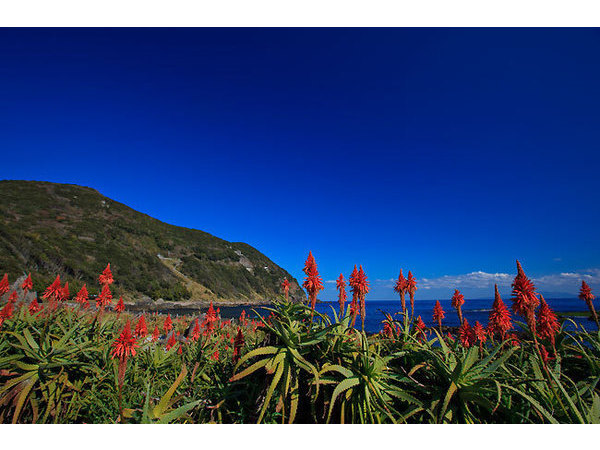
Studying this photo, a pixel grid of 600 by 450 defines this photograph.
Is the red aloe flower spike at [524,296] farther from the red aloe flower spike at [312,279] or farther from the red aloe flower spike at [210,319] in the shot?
the red aloe flower spike at [210,319]

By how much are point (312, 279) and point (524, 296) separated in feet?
9.39

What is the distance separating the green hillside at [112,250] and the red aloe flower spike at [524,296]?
3371cm

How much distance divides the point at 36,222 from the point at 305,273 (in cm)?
7745

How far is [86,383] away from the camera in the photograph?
3.02 m

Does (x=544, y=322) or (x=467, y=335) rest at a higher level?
(x=544, y=322)

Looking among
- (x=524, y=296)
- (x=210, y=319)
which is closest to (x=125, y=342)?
(x=210, y=319)

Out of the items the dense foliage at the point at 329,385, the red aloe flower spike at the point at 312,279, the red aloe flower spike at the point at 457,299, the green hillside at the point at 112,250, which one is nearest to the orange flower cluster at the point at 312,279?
the red aloe flower spike at the point at 312,279

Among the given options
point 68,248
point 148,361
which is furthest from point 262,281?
point 148,361

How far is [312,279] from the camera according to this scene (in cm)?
376

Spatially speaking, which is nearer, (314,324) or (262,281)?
(314,324)

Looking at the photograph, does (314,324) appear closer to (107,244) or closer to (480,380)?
(480,380)

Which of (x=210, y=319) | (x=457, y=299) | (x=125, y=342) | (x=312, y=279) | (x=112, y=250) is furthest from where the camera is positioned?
(x=112, y=250)

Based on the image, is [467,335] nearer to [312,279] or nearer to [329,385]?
[312,279]

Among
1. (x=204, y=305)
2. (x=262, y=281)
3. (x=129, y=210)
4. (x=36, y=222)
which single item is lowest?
(x=204, y=305)
